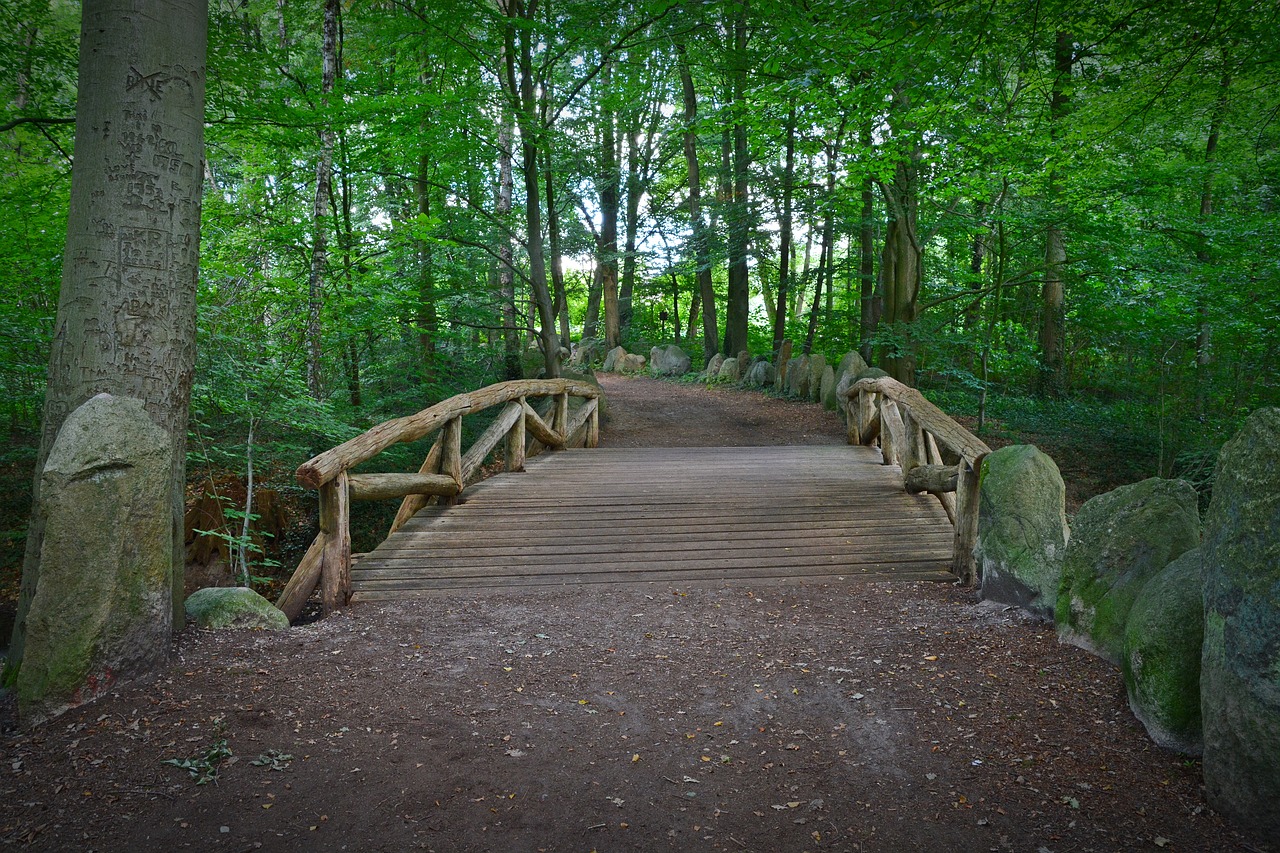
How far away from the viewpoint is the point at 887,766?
2.67m

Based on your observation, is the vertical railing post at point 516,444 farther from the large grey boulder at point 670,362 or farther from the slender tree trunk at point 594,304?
the slender tree trunk at point 594,304

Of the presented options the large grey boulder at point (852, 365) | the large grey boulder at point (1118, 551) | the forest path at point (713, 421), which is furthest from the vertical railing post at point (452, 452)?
the large grey boulder at point (852, 365)

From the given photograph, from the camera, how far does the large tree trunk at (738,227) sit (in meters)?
13.9

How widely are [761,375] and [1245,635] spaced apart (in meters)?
14.8

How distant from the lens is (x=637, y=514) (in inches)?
251

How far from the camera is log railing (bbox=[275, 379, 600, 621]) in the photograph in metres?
4.50

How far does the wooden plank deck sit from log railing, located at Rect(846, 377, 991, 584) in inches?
9.0

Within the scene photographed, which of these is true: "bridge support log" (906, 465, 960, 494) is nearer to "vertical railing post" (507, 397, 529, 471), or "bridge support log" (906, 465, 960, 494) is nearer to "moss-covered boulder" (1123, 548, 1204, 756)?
"moss-covered boulder" (1123, 548, 1204, 756)

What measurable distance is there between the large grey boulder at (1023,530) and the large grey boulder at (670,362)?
1667cm

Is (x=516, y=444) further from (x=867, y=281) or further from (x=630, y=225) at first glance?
(x=630, y=225)

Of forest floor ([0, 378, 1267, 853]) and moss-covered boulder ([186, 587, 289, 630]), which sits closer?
forest floor ([0, 378, 1267, 853])

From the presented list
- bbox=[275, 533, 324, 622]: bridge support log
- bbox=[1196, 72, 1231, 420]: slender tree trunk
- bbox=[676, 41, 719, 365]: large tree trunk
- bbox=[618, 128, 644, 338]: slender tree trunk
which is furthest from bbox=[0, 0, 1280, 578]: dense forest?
bbox=[618, 128, 644, 338]: slender tree trunk

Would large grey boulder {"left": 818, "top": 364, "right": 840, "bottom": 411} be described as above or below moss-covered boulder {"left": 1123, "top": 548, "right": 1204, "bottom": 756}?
above

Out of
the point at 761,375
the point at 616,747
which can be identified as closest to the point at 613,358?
the point at 761,375
